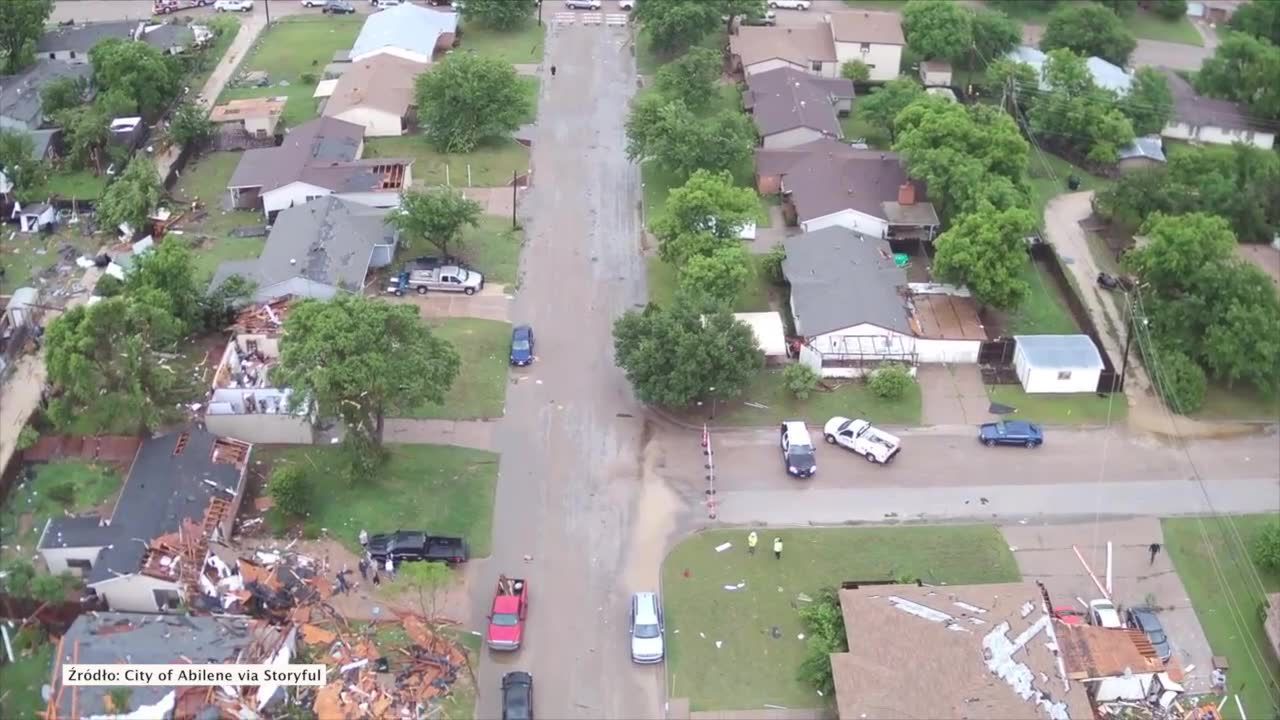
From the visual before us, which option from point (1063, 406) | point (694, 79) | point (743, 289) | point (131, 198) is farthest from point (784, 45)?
point (131, 198)

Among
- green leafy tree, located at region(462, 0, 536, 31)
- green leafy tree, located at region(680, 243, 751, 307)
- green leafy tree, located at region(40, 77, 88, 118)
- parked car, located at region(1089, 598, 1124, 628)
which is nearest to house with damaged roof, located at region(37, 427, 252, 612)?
green leafy tree, located at region(680, 243, 751, 307)

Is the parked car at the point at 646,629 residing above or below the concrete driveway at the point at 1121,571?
above

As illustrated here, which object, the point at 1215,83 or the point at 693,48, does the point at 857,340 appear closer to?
the point at 693,48

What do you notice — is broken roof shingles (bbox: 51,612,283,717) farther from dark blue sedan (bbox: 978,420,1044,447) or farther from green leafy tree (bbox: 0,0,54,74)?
green leafy tree (bbox: 0,0,54,74)

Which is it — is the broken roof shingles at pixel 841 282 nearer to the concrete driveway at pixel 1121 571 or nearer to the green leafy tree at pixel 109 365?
the concrete driveway at pixel 1121 571

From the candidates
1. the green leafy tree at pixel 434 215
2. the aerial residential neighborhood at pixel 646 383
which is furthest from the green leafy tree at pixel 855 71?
the green leafy tree at pixel 434 215

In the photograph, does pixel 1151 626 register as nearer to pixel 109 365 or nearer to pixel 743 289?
pixel 743 289
